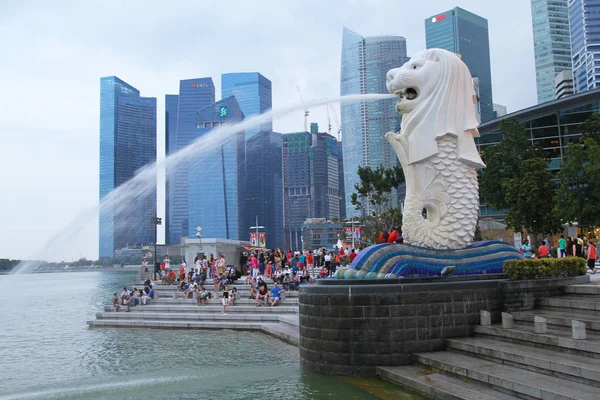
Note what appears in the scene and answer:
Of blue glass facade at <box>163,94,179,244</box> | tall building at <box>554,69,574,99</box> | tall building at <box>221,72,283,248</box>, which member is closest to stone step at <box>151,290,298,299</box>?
tall building at <box>221,72,283,248</box>

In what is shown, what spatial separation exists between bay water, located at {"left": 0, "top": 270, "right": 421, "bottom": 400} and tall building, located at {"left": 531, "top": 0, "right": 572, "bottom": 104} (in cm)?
17230

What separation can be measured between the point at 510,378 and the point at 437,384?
3.55 feet

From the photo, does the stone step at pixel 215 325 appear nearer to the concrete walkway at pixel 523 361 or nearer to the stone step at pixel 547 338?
the concrete walkway at pixel 523 361

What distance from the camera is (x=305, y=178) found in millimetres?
140500

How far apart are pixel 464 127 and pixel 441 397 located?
641 centimetres

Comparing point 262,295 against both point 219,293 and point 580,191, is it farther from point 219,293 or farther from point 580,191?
point 580,191

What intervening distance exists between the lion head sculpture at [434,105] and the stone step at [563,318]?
12.0 feet

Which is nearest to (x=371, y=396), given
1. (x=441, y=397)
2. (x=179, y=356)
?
(x=441, y=397)

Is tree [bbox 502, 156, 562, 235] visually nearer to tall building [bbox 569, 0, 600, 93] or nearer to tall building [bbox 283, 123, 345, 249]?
tall building [bbox 283, 123, 345, 249]

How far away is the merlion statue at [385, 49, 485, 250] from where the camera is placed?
1185 centimetres

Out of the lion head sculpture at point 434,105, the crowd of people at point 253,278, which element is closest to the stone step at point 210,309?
the crowd of people at point 253,278

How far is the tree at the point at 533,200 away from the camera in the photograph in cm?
2906

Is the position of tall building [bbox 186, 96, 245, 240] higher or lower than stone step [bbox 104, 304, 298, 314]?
higher

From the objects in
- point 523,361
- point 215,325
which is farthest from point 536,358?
point 215,325
